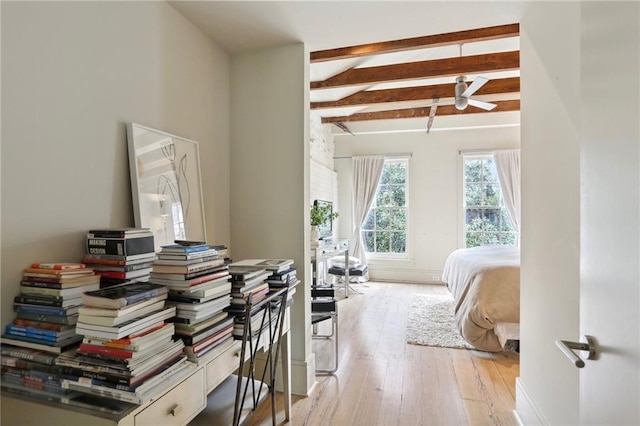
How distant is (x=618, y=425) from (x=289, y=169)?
6.54 feet

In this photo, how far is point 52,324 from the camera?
1080mm

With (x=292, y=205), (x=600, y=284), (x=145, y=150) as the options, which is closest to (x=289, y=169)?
(x=292, y=205)

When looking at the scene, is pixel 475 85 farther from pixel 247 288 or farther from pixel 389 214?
pixel 389 214

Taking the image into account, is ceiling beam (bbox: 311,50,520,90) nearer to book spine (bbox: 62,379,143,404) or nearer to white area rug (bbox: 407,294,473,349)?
white area rug (bbox: 407,294,473,349)

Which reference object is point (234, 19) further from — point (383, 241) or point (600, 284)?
point (383, 241)

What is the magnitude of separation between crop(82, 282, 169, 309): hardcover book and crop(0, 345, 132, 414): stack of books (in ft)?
0.80

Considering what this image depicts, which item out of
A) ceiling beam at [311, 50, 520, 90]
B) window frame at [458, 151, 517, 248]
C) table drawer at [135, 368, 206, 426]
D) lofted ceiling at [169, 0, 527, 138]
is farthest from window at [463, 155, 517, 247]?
table drawer at [135, 368, 206, 426]

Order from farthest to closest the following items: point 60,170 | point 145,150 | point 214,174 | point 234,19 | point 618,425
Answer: point 214,174 < point 234,19 < point 145,150 < point 60,170 < point 618,425

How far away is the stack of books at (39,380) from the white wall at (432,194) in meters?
5.38

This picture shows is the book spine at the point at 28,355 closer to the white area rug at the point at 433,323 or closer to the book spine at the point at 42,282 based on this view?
the book spine at the point at 42,282

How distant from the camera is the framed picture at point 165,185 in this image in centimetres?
157

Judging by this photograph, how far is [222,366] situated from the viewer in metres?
1.36

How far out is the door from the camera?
2.01 feet

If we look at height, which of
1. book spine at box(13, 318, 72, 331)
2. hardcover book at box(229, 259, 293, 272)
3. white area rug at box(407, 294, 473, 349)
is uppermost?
hardcover book at box(229, 259, 293, 272)
